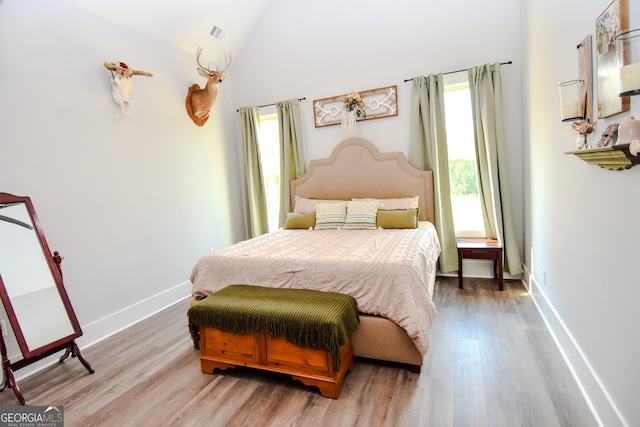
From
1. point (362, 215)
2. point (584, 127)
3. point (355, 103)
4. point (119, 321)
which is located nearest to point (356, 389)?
point (584, 127)

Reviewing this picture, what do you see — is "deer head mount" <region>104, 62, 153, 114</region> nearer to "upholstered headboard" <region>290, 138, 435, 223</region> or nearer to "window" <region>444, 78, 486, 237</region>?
"upholstered headboard" <region>290, 138, 435, 223</region>

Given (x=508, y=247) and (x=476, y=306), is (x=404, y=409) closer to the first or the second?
(x=476, y=306)

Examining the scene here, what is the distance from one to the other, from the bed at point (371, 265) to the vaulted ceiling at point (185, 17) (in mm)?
2252

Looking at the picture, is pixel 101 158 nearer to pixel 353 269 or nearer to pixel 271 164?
pixel 271 164

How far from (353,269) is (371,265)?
0.13 metres

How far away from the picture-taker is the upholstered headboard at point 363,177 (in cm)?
401

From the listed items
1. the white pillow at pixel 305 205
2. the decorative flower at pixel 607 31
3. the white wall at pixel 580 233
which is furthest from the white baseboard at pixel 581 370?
the white pillow at pixel 305 205

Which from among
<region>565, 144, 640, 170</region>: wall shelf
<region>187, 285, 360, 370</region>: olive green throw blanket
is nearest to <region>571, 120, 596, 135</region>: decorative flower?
<region>565, 144, 640, 170</region>: wall shelf

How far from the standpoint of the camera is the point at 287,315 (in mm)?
2021

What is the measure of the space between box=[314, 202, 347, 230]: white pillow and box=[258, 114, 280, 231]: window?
1.09 meters

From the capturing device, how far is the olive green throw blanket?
6.37 ft

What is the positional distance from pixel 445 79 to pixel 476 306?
2.44 m

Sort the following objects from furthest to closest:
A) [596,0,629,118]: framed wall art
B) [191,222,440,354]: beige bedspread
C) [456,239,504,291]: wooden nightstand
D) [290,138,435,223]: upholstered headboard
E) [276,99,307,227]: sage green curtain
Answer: [276,99,307,227]: sage green curtain
[290,138,435,223]: upholstered headboard
[456,239,504,291]: wooden nightstand
[191,222,440,354]: beige bedspread
[596,0,629,118]: framed wall art

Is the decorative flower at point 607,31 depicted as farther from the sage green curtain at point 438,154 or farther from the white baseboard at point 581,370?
the sage green curtain at point 438,154
